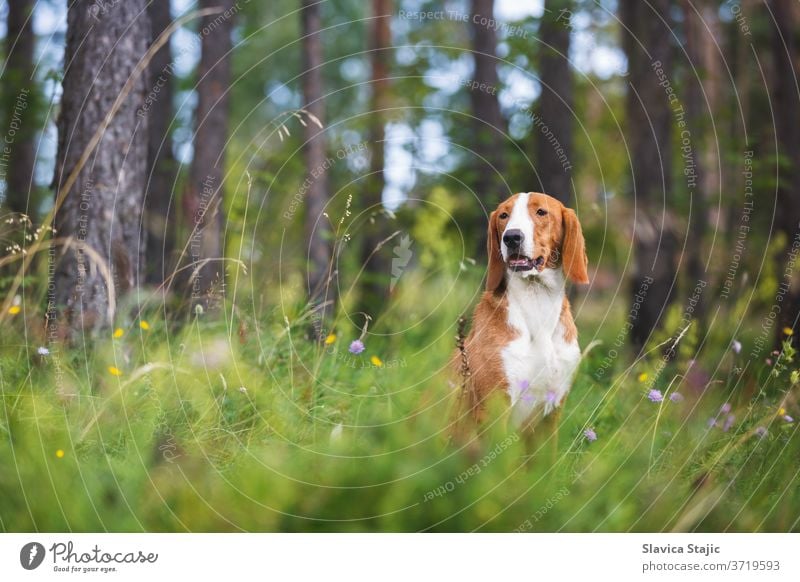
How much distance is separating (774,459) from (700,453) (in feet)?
1.42

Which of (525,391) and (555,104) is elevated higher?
(555,104)

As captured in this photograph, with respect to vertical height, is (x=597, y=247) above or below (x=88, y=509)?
above

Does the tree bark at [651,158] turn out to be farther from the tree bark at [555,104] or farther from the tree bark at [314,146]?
the tree bark at [314,146]

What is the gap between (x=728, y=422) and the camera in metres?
3.84

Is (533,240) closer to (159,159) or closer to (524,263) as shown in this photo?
(524,263)

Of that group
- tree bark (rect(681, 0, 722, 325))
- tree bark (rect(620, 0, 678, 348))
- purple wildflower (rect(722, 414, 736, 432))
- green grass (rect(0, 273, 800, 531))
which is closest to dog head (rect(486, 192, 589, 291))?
green grass (rect(0, 273, 800, 531))

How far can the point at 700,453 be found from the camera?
3541 millimetres

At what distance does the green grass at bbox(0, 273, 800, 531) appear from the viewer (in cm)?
248

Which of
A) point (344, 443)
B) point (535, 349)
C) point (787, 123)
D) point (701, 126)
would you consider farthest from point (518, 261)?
point (701, 126)

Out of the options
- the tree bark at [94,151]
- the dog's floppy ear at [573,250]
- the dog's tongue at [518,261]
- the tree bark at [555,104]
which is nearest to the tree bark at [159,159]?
the tree bark at [94,151]

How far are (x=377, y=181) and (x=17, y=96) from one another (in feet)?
15.4

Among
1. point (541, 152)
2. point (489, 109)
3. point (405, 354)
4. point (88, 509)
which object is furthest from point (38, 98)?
point (88, 509)

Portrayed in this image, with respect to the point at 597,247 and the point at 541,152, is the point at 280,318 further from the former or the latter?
the point at 597,247
